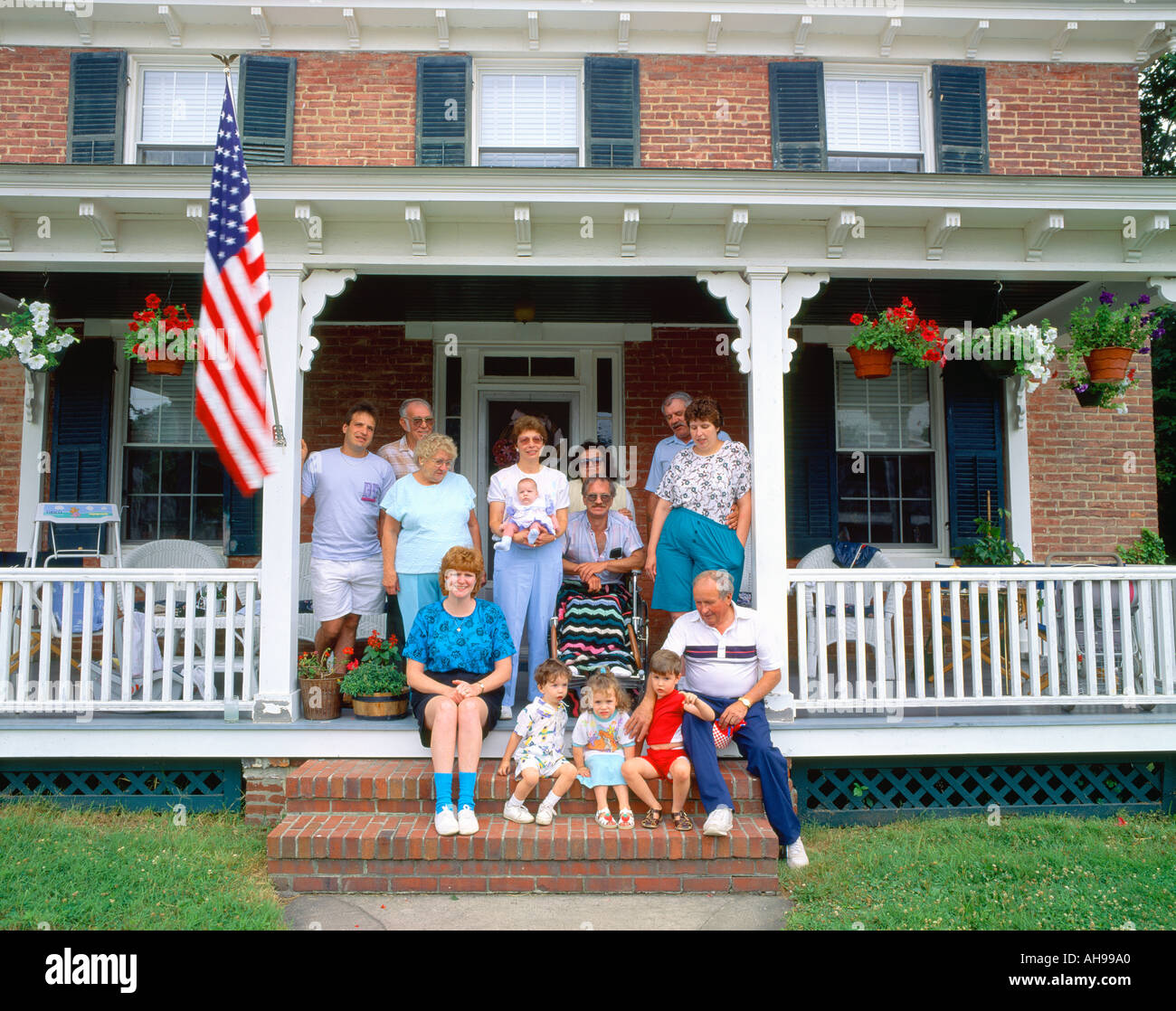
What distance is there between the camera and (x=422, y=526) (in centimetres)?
471

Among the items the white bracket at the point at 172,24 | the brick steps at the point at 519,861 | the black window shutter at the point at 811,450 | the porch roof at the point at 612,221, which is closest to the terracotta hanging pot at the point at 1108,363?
the porch roof at the point at 612,221

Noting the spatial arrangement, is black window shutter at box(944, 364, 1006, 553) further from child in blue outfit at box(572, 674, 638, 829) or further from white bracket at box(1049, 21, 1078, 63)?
child in blue outfit at box(572, 674, 638, 829)

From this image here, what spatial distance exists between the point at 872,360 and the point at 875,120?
10.6 ft

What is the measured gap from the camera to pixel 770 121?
7.25 m

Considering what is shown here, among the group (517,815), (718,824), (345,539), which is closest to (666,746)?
(718,824)

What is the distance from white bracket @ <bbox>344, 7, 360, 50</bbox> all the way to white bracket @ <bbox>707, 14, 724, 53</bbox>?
2.91m

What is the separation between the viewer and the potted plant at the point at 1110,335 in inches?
212

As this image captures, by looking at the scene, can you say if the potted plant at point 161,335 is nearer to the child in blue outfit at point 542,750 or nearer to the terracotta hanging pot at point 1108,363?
the child in blue outfit at point 542,750

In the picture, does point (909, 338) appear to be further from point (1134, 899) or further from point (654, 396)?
point (1134, 899)

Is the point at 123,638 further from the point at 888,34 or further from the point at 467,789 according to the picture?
the point at 888,34

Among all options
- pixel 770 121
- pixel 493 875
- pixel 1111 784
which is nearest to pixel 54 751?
pixel 493 875

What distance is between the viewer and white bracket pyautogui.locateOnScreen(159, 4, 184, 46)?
6.88 metres

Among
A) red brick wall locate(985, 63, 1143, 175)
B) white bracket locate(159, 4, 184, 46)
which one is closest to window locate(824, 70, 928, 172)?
red brick wall locate(985, 63, 1143, 175)

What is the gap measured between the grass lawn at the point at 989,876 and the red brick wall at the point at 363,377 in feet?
15.0
